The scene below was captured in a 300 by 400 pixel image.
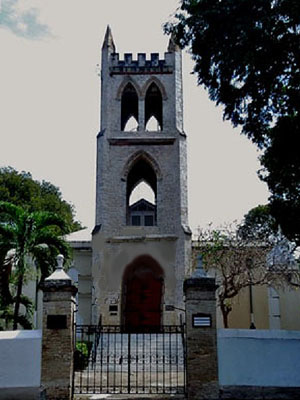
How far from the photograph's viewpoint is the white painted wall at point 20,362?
11.3 metres

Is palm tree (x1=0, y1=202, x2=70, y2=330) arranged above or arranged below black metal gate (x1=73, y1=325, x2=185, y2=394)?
above

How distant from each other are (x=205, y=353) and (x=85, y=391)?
2.94 meters

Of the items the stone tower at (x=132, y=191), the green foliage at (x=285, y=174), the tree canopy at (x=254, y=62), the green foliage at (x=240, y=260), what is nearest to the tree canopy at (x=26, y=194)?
the stone tower at (x=132, y=191)

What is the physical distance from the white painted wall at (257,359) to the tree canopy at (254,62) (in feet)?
14.5

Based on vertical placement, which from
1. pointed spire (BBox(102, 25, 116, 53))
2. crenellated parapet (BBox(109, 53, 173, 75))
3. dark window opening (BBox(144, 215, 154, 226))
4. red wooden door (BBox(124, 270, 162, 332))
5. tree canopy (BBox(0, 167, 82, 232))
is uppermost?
pointed spire (BBox(102, 25, 116, 53))

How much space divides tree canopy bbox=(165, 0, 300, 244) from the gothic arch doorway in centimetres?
1197

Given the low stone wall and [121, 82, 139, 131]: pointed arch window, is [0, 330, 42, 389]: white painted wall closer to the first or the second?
the low stone wall

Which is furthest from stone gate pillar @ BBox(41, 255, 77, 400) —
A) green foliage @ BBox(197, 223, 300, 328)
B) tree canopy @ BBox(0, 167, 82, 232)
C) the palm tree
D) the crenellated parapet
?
tree canopy @ BBox(0, 167, 82, 232)

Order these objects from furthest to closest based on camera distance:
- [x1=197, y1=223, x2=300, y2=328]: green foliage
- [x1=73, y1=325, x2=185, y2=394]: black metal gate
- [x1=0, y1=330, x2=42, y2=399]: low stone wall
→ [x1=197, y1=223, x2=300, y2=328]: green foliage < [x1=73, y1=325, x2=185, y2=394]: black metal gate < [x1=0, y1=330, x2=42, y2=399]: low stone wall

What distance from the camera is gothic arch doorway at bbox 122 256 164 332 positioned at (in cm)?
2528

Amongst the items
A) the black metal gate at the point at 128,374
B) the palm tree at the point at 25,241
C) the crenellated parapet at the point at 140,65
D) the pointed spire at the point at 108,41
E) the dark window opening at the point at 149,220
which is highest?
the pointed spire at the point at 108,41

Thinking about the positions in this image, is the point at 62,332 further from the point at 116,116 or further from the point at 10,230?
the point at 116,116

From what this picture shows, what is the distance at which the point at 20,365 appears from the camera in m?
11.4

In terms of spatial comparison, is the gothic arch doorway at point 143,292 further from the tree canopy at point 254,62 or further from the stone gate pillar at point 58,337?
the stone gate pillar at point 58,337
